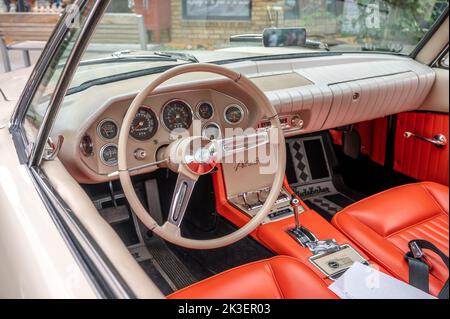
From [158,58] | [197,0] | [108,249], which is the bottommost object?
[108,249]

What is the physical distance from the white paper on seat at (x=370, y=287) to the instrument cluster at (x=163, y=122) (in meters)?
0.87

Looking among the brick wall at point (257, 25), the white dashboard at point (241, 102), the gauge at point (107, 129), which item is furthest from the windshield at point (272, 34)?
the gauge at point (107, 129)

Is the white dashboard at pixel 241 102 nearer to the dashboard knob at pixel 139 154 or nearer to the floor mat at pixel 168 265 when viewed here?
the dashboard knob at pixel 139 154

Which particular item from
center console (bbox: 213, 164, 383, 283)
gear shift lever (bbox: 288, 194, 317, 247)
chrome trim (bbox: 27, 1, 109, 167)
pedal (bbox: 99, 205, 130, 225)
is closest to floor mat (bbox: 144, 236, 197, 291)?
pedal (bbox: 99, 205, 130, 225)

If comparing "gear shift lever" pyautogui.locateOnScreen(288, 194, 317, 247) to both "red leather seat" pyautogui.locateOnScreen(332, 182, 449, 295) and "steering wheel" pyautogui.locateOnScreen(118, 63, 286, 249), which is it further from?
"steering wheel" pyautogui.locateOnScreen(118, 63, 286, 249)

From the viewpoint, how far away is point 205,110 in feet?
6.41

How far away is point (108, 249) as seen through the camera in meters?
0.99

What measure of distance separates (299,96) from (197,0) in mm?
2416

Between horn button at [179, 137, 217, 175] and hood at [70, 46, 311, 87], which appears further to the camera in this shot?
hood at [70, 46, 311, 87]

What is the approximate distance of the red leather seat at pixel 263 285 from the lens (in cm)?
137

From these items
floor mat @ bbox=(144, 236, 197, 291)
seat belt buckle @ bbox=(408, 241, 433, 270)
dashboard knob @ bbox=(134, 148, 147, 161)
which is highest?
dashboard knob @ bbox=(134, 148, 147, 161)

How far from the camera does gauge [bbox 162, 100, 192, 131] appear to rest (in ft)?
6.00
